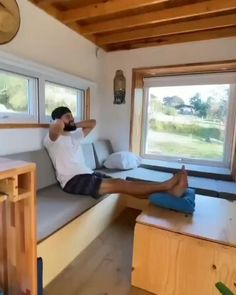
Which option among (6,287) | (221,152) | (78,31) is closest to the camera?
(6,287)

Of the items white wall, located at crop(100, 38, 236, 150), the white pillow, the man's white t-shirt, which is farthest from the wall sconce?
the man's white t-shirt

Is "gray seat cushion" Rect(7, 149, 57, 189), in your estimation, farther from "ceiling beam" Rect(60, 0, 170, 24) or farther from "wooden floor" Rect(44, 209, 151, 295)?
"ceiling beam" Rect(60, 0, 170, 24)

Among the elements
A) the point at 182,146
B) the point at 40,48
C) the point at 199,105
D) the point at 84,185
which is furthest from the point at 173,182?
the point at 40,48

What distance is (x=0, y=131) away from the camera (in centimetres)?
182

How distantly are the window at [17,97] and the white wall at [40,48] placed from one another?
0.15 meters

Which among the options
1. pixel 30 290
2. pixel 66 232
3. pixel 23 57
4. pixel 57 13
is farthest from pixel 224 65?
pixel 30 290

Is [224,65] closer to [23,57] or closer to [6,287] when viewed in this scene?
[23,57]

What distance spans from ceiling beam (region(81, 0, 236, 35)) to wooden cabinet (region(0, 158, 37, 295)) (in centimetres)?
196

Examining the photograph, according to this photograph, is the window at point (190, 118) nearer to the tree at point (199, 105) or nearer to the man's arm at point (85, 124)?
the tree at point (199, 105)

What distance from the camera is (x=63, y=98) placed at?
2617 mm

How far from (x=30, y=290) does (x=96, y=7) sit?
7.43 feet

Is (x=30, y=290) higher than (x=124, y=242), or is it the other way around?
(x=30, y=290)

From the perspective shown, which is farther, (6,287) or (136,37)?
(136,37)

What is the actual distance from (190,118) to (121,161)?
1.15 meters
